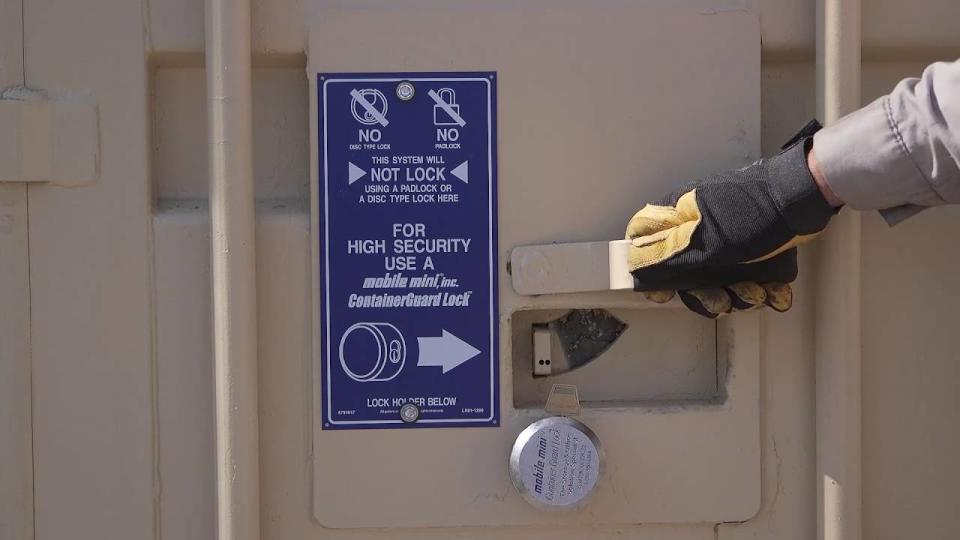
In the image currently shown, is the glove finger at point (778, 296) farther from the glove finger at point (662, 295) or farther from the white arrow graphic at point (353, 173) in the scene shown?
the white arrow graphic at point (353, 173)

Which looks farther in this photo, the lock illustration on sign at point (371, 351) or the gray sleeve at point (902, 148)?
the lock illustration on sign at point (371, 351)

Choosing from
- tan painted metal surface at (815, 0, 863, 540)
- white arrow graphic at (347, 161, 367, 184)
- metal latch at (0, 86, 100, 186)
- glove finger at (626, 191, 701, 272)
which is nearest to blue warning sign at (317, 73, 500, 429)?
white arrow graphic at (347, 161, 367, 184)

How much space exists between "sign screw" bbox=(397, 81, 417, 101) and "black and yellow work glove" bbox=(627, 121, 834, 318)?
0.35 metres

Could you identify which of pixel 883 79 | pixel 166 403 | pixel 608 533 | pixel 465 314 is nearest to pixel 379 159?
pixel 465 314

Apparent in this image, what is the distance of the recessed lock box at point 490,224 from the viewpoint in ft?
4.86

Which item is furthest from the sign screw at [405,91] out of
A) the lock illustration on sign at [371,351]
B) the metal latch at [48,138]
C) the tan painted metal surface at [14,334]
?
the tan painted metal surface at [14,334]

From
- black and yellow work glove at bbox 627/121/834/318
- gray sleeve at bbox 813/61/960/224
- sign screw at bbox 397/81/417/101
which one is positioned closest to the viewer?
gray sleeve at bbox 813/61/960/224

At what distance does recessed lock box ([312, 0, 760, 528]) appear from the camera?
1.48m

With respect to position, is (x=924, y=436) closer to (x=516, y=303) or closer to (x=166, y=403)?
(x=516, y=303)

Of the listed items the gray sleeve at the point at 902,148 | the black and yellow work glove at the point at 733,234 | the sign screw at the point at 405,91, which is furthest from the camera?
the sign screw at the point at 405,91

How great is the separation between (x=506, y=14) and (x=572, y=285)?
382 millimetres

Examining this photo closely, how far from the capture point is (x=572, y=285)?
148 centimetres

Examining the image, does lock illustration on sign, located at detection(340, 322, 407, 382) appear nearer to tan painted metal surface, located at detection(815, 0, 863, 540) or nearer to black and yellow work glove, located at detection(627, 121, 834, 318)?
black and yellow work glove, located at detection(627, 121, 834, 318)

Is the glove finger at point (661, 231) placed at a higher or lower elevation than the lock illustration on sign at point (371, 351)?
higher
